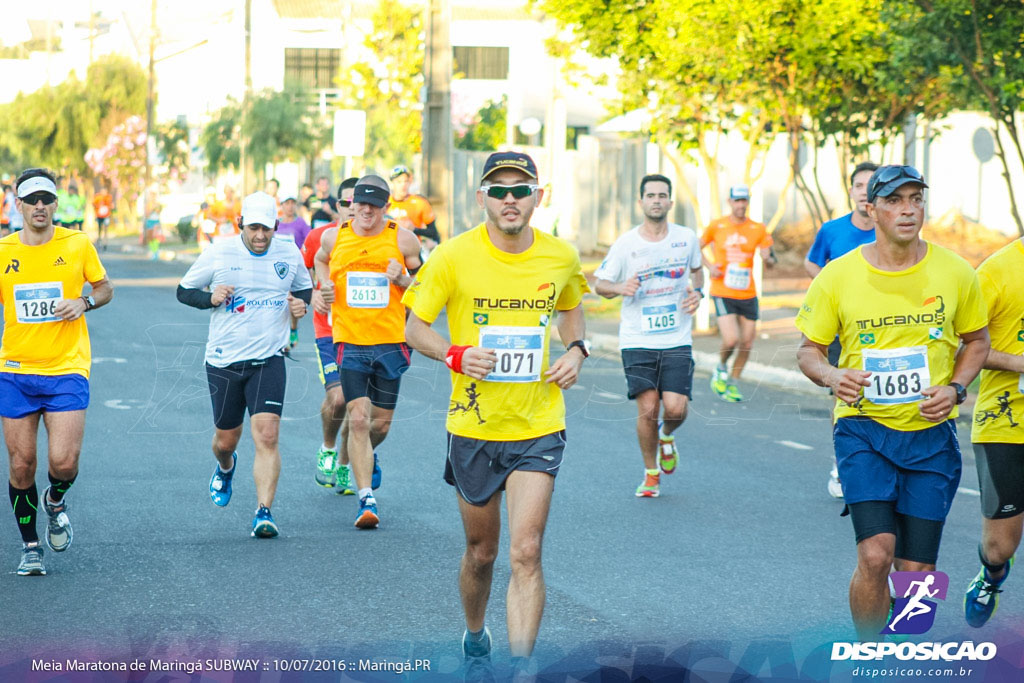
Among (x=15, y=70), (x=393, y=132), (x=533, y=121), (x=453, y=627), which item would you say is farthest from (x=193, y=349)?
(x=15, y=70)

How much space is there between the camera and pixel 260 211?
8.52m

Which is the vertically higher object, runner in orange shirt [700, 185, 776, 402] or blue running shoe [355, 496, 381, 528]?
runner in orange shirt [700, 185, 776, 402]

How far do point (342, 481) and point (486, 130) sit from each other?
49998 millimetres

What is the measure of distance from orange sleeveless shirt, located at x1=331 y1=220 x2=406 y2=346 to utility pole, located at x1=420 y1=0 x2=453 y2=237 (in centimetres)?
1475

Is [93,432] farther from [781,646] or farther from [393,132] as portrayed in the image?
[393,132]

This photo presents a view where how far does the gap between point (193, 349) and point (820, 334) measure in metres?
12.7

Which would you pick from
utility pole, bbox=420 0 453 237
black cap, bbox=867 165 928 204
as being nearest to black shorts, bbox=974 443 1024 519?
black cap, bbox=867 165 928 204

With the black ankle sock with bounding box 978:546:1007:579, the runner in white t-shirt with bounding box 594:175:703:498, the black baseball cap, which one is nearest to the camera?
the black ankle sock with bounding box 978:546:1007:579

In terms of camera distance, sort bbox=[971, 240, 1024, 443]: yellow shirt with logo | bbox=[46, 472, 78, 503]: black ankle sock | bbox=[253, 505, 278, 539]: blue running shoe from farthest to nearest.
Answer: bbox=[253, 505, 278, 539]: blue running shoe < bbox=[46, 472, 78, 503]: black ankle sock < bbox=[971, 240, 1024, 443]: yellow shirt with logo

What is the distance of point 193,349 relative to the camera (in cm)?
1739

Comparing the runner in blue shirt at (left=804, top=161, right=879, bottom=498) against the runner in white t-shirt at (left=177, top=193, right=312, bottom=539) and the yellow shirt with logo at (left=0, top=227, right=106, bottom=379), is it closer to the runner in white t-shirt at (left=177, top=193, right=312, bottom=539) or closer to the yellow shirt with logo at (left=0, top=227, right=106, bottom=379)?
the runner in white t-shirt at (left=177, top=193, right=312, bottom=539)

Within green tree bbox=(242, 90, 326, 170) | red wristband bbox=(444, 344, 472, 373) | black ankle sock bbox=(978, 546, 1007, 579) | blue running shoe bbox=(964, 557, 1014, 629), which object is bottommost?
blue running shoe bbox=(964, 557, 1014, 629)

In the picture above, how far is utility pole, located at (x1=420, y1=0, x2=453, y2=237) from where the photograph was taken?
23609 mm

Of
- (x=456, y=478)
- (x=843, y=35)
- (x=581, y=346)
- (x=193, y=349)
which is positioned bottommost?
(x=193, y=349)
